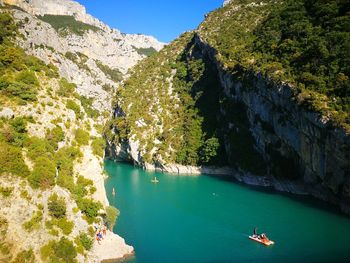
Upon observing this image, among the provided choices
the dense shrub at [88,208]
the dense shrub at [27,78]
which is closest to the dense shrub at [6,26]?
the dense shrub at [27,78]

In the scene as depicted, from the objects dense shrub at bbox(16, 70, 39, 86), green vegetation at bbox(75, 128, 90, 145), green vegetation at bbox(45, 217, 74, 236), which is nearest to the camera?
green vegetation at bbox(45, 217, 74, 236)

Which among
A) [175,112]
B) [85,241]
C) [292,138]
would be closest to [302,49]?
[292,138]

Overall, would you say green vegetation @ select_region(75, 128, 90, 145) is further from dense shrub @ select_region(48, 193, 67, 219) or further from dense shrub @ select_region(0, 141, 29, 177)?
dense shrub @ select_region(48, 193, 67, 219)

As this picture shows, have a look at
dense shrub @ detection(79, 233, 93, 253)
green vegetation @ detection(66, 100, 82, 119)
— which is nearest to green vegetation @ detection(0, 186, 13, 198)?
dense shrub @ detection(79, 233, 93, 253)

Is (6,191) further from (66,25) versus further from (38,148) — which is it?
(66,25)

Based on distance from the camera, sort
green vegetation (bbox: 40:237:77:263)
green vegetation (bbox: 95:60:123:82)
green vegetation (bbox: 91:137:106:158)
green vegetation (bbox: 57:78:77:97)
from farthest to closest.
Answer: green vegetation (bbox: 95:60:123:82) → green vegetation (bbox: 57:78:77:97) → green vegetation (bbox: 91:137:106:158) → green vegetation (bbox: 40:237:77:263)

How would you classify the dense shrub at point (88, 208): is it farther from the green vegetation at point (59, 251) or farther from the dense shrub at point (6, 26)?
the dense shrub at point (6, 26)
